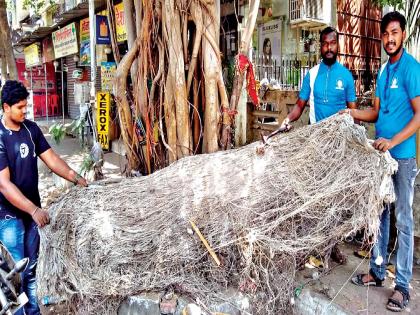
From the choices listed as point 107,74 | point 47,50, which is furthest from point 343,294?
point 47,50

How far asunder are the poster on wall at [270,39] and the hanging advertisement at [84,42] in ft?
16.1

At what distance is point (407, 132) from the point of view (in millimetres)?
2711

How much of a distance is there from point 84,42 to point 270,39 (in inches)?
214

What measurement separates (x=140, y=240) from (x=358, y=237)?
7.48ft

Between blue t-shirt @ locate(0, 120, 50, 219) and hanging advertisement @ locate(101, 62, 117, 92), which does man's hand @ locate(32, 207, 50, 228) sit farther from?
hanging advertisement @ locate(101, 62, 117, 92)

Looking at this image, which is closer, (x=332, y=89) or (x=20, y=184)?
(x=20, y=184)

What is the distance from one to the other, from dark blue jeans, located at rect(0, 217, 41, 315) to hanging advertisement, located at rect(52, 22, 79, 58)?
35.3 ft

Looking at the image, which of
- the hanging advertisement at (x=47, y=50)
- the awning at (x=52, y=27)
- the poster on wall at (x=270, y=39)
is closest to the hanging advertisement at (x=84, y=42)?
the awning at (x=52, y=27)

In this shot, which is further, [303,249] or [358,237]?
[358,237]

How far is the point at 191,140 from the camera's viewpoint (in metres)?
4.47

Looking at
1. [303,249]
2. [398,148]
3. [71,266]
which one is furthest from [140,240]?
[398,148]

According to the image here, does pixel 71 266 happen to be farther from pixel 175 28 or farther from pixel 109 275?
pixel 175 28

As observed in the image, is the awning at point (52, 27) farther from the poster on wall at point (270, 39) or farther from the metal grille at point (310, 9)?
the metal grille at point (310, 9)

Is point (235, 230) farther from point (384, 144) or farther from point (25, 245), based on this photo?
point (25, 245)
